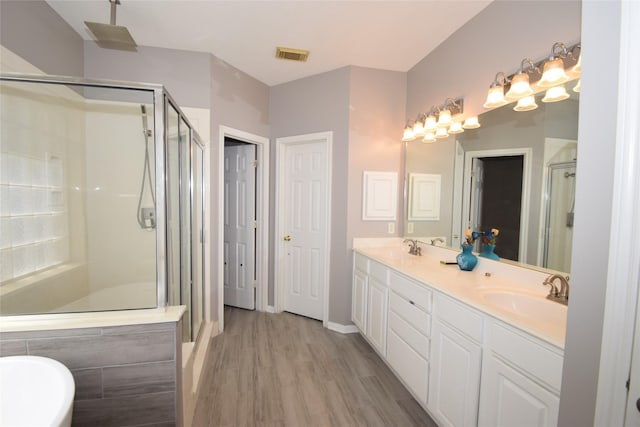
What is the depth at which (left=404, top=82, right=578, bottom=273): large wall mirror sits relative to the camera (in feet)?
4.75

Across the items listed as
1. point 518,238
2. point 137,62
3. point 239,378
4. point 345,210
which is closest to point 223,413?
point 239,378

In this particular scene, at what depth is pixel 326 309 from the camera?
302 centimetres

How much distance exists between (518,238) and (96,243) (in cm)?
319

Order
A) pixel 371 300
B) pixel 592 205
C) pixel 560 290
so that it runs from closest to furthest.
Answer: pixel 592 205
pixel 560 290
pixel 371 300

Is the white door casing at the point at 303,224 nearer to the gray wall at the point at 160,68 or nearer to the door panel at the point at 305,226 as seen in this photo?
the door panel at the point at 305,226

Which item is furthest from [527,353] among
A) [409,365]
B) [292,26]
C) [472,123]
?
[292,26]

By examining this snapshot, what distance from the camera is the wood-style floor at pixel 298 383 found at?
1769mm

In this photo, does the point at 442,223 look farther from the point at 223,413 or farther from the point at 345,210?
the point at 223,413

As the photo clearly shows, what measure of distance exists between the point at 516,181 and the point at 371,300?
143 centimetres

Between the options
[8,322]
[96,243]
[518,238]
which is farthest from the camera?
[96,243]

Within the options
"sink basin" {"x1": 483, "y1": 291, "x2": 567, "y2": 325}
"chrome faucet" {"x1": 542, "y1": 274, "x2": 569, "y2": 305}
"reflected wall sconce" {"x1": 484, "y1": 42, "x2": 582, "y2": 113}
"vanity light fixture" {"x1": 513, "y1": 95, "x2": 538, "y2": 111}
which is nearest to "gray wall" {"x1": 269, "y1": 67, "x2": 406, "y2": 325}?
"reflected wall sconce" {"x1": 484, "y1": 42, "x2": 582, "y2": 113}

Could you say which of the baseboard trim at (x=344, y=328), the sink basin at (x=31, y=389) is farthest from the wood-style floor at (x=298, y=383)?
the sink basin at (x=31, y=389)

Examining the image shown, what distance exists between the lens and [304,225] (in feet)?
10.6

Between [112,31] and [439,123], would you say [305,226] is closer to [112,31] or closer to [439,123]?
[439,123]
